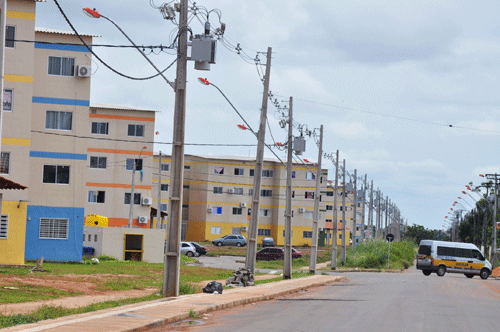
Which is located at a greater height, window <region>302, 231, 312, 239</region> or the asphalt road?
the asphalt road

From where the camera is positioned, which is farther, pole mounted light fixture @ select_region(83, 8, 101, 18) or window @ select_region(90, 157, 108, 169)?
window @ select_region(90, 157, 108, 169)

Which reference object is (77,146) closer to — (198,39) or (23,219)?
(23,219)

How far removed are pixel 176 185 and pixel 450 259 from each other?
31433 mm

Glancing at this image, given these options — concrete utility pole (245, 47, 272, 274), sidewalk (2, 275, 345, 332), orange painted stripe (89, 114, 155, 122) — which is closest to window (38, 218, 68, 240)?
concrete utility pole (245, 47, 272, 274)

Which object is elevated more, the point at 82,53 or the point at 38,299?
the point at 82,53

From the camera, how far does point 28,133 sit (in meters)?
35.1

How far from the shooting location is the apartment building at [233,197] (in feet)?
299

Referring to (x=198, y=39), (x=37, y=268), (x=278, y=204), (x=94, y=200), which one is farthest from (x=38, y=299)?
(x=278, y=204)

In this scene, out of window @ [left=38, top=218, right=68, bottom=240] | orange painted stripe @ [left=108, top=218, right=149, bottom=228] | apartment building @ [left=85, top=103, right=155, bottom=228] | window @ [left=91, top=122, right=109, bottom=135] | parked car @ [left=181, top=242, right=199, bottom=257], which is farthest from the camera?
orange painted stripe @ [left=108, top=218, right=149, bottom=228]

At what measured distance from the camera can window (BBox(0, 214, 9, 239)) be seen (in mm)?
34281

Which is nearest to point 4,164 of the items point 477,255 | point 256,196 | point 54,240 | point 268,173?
point 54,240

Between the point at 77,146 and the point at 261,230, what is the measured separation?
56.8 meters

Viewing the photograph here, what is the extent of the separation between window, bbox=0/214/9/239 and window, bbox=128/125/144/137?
29.4 metres

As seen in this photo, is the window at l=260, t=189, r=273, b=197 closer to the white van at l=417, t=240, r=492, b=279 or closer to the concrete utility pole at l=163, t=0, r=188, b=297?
the white van at l=417, t=240, r=492, b=279
